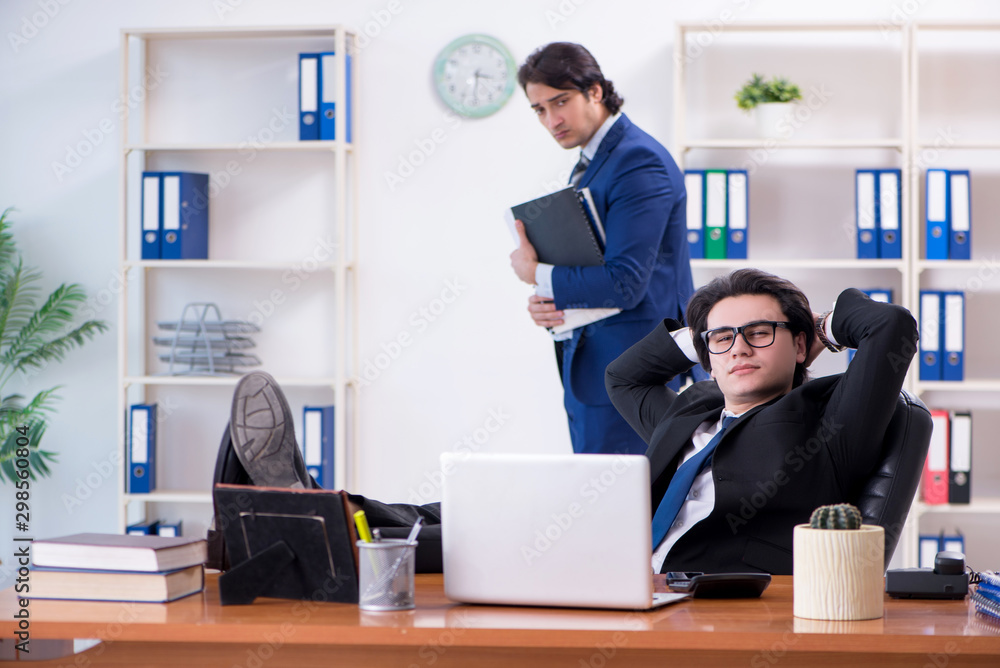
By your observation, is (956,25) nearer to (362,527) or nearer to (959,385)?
(959,385)

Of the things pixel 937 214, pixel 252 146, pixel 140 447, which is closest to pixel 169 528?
pixel 140 447

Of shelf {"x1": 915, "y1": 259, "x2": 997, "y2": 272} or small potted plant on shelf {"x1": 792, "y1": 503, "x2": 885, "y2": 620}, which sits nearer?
small potted plant on shelf {"x1": 792, "y1": 503, "x2": 885, "y2": 620}

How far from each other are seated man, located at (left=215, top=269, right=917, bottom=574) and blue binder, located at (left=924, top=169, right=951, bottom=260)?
1.80 meters

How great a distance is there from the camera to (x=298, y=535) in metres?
1.21

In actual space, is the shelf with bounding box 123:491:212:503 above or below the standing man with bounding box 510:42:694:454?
below

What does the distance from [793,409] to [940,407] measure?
225 cm

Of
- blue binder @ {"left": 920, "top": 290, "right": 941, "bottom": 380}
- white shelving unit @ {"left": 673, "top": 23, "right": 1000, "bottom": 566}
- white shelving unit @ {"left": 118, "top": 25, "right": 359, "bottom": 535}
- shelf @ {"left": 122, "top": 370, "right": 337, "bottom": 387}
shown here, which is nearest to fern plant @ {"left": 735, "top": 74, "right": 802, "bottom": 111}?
white shelving unit @ {"left": 673, "top": 23, "right": 1000, "bottom": 566}

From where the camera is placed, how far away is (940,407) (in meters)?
3.63

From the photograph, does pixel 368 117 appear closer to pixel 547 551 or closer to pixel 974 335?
pixel 974 335

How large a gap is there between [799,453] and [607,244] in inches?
40.5

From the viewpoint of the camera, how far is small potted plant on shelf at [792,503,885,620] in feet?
3.61

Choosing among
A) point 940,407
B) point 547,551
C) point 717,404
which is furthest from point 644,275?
point 940,407

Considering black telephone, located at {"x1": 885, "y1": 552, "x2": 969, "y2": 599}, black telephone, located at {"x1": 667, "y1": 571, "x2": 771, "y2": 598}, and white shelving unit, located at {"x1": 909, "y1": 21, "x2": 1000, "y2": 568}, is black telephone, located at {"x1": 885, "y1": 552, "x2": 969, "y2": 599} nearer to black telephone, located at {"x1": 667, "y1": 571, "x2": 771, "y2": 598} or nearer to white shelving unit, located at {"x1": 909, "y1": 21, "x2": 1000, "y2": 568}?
black telephone, located at {"x1": 667, "y1": 571, "x2": 771, "y2": 598}

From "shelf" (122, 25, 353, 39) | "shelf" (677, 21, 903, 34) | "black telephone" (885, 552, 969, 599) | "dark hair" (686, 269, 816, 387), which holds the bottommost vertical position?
"black telephone" (885, 552, 969, 599)
